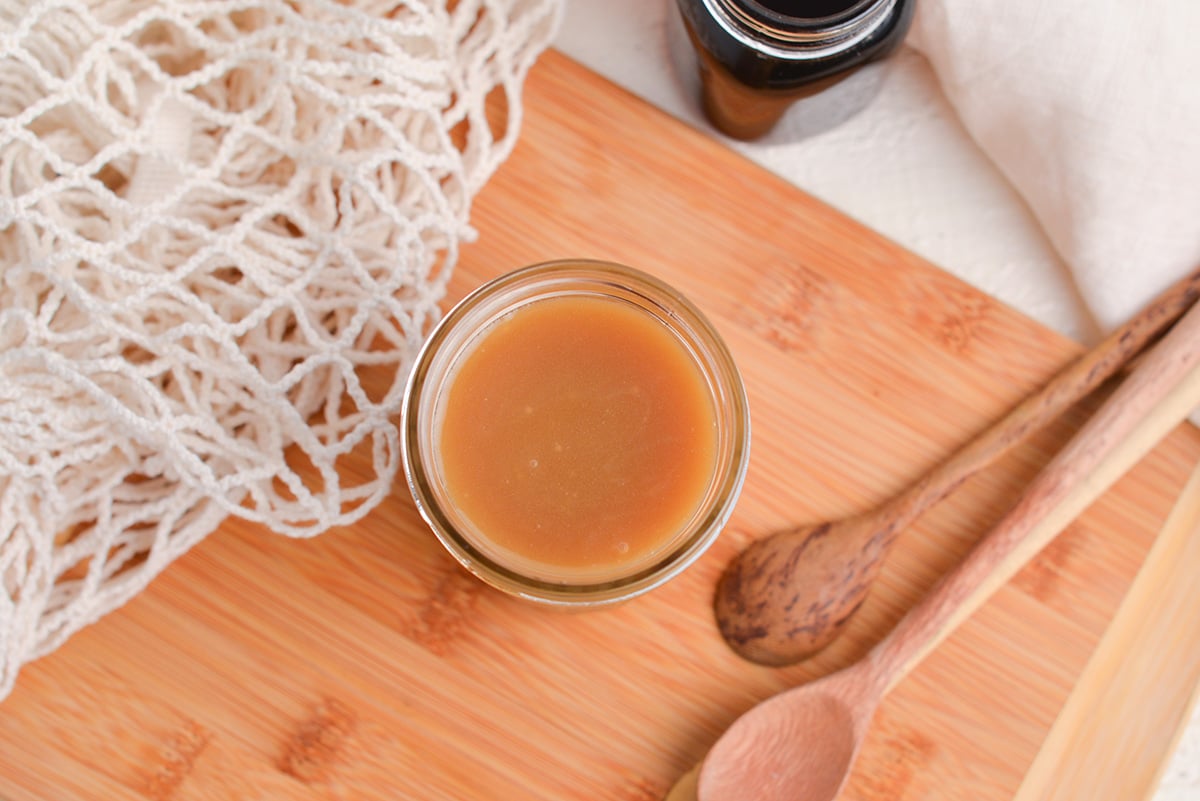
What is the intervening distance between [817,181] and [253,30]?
43 cm

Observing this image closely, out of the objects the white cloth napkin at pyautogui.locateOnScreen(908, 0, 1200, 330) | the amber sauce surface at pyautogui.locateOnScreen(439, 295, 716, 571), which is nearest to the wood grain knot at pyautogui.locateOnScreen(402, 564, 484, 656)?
the amber sauce surface at pyautogui.locateOnScreen(439, 295, 716, 571)

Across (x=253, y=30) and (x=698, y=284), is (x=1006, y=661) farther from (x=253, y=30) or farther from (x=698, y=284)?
(x=253, y=30)

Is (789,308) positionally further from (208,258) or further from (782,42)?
(208,258)

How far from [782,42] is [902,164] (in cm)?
20

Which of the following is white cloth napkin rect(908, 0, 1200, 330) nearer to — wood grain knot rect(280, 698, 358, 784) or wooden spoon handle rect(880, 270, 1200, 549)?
wooden spoon handle rect(880, 270, 1200, 549)

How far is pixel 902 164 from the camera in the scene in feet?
2.54

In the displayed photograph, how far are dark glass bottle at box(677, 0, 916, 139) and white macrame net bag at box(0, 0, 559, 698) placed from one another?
0.49ft

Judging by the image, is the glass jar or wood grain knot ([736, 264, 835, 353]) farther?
wood grain knot ([736, 264, 835, 353])

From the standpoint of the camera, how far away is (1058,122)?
2.36ft

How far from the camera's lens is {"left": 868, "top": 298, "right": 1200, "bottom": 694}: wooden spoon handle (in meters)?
0.69

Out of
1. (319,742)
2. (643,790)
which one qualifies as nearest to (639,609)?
(643,790)

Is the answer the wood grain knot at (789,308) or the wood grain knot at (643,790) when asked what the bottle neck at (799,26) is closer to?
the wood grain knot at (789,308)

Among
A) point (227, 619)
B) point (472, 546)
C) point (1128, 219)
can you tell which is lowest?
point (227, 619)

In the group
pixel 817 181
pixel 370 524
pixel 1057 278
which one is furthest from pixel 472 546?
pixel 1057 278
